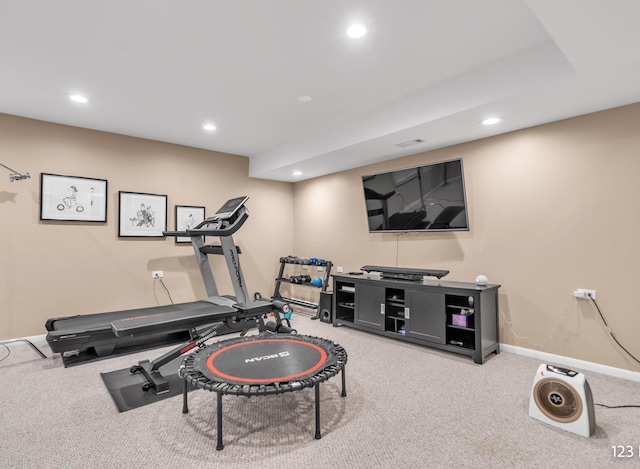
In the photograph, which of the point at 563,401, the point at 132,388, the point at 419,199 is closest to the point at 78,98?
the point at 132,388

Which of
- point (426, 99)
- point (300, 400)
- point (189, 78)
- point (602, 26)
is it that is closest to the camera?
point (602, 26)

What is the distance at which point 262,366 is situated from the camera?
233cm

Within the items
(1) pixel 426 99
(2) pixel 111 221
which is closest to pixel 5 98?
(2) pixel 111 221

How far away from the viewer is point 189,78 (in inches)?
126

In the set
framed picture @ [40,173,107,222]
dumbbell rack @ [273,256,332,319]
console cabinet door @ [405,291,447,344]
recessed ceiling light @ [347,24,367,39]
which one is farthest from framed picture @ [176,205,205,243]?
recessed ceiling light @ [347,24,367,39]

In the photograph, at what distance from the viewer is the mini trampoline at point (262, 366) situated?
203 centimetres

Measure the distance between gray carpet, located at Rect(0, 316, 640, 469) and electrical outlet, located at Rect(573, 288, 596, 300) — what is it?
73 centimetres

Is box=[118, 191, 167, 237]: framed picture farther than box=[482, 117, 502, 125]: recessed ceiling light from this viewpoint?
Yes

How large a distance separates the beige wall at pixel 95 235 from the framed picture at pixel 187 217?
0.09 m

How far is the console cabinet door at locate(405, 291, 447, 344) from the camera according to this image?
374 centimetres

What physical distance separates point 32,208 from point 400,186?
465 cm

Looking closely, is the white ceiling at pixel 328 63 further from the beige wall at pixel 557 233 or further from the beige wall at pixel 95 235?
the beige wall at pixel 95 235

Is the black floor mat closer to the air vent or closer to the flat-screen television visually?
the flat-screen television

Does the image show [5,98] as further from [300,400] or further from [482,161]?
[482,161]
